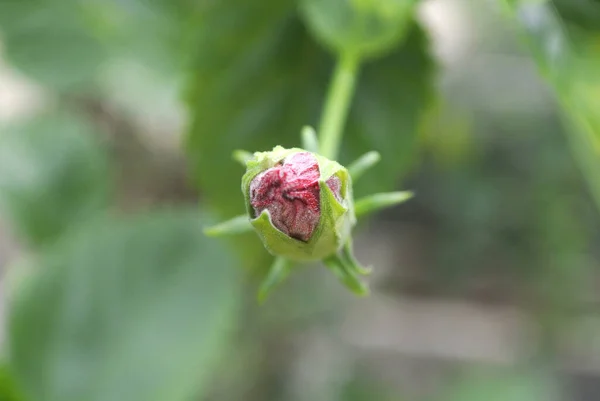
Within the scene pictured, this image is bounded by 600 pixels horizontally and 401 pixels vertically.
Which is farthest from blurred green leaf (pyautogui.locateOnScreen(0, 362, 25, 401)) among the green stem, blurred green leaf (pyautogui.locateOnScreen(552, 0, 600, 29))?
blurred green leaf (pyautogui.locateOnScreen(552, 0, 600, 29))

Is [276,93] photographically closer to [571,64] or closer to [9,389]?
[571,64]

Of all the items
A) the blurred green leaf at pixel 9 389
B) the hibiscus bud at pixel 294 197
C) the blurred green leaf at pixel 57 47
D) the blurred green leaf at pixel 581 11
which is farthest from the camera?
the blurred green leaf at pixel 57 47

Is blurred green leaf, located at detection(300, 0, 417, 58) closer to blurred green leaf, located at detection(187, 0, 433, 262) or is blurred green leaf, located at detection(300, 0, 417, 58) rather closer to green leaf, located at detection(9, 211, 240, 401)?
blurred green leaf, located at detection(187, 0, 433, 262)

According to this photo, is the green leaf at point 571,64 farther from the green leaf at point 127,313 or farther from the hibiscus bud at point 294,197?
the green leaf at point 127,313

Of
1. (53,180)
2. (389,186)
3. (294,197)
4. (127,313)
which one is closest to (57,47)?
(53,180)

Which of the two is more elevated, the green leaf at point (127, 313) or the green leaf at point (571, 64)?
the green leaf at point (127, 313)

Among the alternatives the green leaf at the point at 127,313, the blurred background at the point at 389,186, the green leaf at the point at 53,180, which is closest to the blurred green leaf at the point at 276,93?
the blurred background at the point at 389,186
